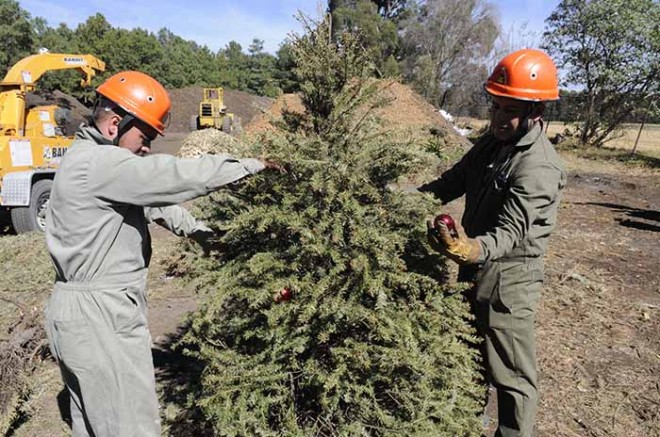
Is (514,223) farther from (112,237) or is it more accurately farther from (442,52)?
(442,52)

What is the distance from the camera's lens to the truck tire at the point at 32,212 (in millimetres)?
8438

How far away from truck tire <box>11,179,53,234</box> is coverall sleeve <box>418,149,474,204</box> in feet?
24.3

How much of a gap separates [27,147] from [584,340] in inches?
346

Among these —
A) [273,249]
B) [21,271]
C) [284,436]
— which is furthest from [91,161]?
[21,271]

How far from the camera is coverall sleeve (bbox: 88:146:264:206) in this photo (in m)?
2.30

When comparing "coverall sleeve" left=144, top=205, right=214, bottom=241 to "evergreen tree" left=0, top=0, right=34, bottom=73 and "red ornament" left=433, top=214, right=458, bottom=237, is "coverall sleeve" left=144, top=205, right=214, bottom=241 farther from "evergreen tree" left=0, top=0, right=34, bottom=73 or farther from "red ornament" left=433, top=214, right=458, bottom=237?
"evergreen tree" left=0, top=0, right=34, bottom=73

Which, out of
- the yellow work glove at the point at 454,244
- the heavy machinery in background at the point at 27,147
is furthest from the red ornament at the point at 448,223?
the heavy machinery in background at the point at 27,147

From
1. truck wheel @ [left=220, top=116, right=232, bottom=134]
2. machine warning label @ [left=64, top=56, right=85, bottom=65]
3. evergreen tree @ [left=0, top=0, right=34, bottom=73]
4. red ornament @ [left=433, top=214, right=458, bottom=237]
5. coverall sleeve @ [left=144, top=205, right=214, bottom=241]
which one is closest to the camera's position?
red ornament @ [left=433, top=214, right=458, bottom=237]

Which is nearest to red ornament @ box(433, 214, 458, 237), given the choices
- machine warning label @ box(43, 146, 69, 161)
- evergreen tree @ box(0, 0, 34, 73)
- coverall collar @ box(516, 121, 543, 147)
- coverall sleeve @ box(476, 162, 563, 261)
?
coverall sleeve @ box(476, 162, 563, 261)

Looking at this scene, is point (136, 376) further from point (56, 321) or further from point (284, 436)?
point (284, 436)

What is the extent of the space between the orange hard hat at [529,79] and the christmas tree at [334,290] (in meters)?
0.60

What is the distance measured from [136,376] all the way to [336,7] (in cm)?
4292

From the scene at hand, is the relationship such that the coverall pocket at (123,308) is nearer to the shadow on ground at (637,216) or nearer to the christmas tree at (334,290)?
the christmas tree at (334,290)

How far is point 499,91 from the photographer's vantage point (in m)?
2.77
